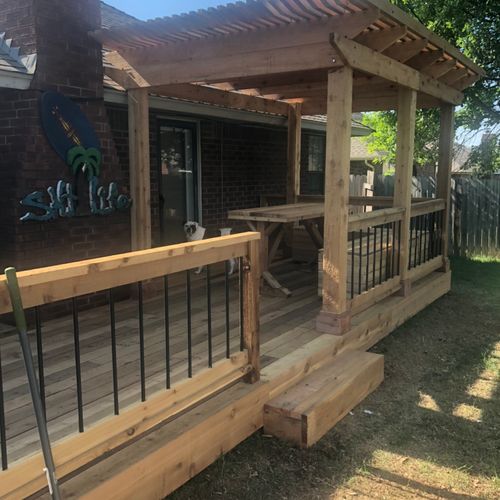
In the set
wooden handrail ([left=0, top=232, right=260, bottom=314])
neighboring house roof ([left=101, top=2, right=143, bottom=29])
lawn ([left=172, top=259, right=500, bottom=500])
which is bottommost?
lawn ([left=172, top=259, right=500, bottom=500])

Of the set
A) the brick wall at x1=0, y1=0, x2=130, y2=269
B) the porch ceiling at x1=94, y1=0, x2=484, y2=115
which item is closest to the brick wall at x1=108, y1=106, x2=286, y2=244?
the porch ceiling at x1=94, y1=0, x2=484, y2=115

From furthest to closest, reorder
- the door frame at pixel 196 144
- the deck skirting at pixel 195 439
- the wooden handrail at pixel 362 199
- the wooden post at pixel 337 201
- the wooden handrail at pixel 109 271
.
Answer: the wooden handrail at pixel 362 199 < the door frame at pixel 196 144 < the wooden post at pixel 337 201 < the deck skirting at pixel 195 439 < the wooden handrail at pixel 109 271

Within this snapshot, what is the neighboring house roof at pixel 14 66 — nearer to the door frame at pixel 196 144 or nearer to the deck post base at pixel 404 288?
the door frame at pixel 196 144

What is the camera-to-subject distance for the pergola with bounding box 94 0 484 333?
4293 millimetres

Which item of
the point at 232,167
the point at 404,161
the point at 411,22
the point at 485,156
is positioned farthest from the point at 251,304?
the point at 485,156

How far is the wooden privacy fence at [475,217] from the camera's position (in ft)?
36.5

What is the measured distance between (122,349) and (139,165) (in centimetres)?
223

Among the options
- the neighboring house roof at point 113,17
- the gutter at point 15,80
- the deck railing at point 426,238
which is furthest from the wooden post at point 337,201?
the neighboring house roof at point 113,17

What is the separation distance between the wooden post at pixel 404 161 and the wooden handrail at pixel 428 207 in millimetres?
425

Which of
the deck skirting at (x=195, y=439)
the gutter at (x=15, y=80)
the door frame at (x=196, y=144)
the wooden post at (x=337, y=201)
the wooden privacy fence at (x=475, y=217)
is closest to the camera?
the deck skirting at (x=195, y=439)

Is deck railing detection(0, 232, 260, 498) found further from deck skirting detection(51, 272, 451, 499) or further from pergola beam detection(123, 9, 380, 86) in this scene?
pergola beam detection(123, 9, 380, 86)

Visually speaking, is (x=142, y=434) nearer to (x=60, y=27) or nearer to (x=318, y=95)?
(x=60, y=27)

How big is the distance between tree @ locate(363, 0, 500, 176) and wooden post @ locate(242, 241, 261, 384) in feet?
26.2

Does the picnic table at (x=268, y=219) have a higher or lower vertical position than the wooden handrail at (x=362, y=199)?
lower
